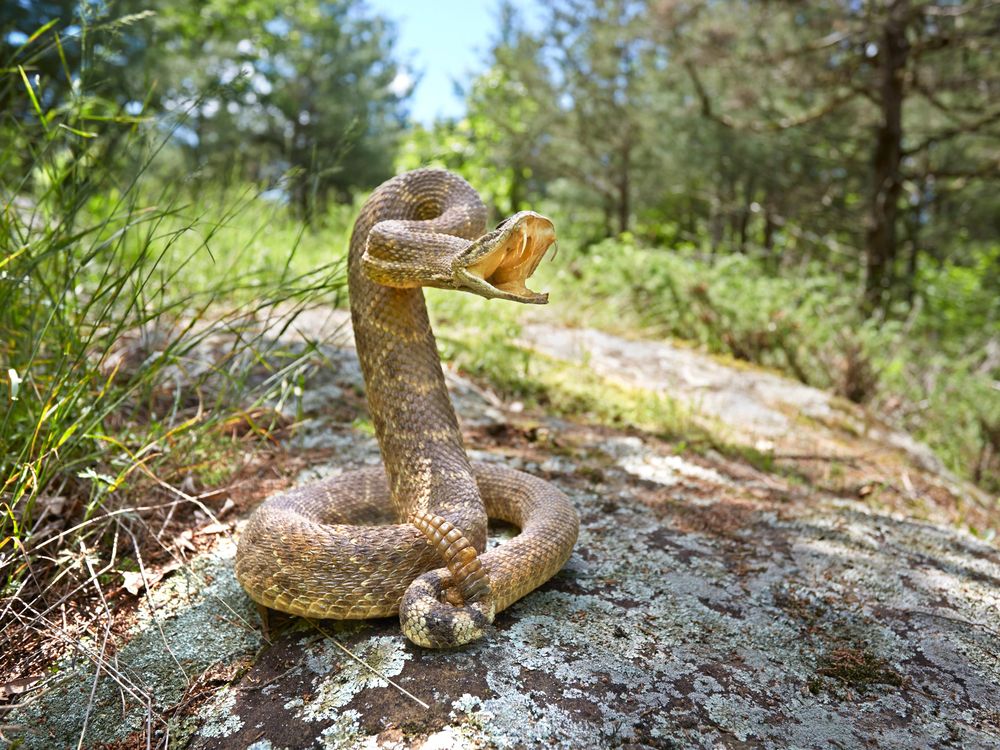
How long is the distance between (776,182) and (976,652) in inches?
608

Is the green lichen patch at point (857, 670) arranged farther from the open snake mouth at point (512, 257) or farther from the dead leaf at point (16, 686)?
the dead leaf at point (16, 686)

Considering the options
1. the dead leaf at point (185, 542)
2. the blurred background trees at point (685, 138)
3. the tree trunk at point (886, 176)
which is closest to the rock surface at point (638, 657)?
the dead leaf at point (185, 542)

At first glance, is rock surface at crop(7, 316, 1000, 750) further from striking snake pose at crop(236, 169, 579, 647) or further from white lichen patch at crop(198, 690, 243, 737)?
striking snake pose at crop(236, 169, 579, 647)

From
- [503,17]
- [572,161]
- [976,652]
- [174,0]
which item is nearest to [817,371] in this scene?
[976,652]

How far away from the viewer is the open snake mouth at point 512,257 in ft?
6.91

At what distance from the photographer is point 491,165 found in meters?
18.4

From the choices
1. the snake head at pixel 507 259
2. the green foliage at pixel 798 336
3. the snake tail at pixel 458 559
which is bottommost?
the green foliage at pixel 798 336

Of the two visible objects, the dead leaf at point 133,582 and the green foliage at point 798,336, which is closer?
the dead leaf at point 133,582

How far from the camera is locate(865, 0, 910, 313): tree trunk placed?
9820mm

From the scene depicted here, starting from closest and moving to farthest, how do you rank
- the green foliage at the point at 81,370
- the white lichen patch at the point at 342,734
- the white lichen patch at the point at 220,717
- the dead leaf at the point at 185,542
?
the white lichen patch at the point at 342,734 → the white lichen patch at the point at 220,717 → the green foliage at the point at 81,370 → the dead leaf at the point at 185,542

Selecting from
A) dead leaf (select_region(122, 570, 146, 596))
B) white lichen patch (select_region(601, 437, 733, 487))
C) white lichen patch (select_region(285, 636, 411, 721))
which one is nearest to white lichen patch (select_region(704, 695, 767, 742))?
white lichen patch (select_region(285, 636, 411, 721))

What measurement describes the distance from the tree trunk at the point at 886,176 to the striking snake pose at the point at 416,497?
8731 millimetres

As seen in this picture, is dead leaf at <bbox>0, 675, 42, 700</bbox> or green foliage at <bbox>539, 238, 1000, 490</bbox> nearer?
dead leaf at <bbox>0, 675, 42, 700</bbox>

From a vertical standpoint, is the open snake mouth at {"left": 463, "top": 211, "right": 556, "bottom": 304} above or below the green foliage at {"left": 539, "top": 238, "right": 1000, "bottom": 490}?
above
